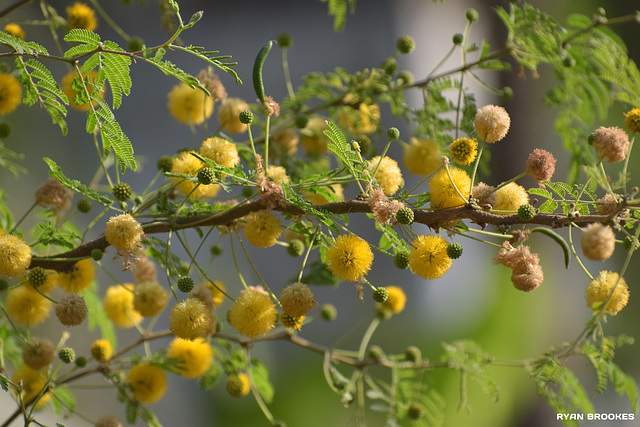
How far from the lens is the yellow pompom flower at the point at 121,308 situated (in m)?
0.95

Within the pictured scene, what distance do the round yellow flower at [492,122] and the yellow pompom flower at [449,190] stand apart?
0.05 meters

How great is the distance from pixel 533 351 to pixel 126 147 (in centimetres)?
217

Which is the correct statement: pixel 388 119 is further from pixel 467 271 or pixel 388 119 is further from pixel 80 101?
pixel 80 101

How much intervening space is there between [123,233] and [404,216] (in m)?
0.29

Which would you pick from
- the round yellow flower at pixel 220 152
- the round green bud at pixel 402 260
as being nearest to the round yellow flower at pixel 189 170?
the round yellow flower at pixel 220 152

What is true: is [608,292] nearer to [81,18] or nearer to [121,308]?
[121,308]

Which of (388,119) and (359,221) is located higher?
(388,119)

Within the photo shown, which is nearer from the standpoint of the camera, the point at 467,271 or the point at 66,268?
the point at 66,268

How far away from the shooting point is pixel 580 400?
97 cm

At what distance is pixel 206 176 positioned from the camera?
606 mm

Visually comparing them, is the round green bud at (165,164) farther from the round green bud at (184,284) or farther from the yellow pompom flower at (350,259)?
the yellow pompom flower at (350,259)

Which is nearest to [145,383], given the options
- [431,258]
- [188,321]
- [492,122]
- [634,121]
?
[188,321]

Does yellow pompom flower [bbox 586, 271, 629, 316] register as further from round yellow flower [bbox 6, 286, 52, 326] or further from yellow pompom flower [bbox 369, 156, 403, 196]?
Answer: round yellow flower [bbox 6, 286, 52, 326]

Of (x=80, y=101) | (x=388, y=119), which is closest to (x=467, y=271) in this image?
(x=388, y=119)
